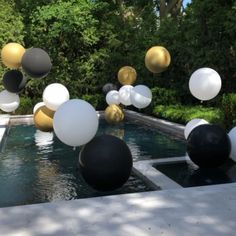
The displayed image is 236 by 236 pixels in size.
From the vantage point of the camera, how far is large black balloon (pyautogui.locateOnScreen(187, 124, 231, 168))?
804cm

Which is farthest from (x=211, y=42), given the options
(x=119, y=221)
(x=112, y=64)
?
(x=119, y=221)

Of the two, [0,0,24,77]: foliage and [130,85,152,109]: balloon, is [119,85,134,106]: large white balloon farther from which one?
[0,0,24,77]: foliage

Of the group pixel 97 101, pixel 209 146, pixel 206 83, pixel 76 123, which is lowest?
pixel 97 101

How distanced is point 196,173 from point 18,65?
16.3 ft

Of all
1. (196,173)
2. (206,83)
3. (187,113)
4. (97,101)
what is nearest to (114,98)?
(187,113)

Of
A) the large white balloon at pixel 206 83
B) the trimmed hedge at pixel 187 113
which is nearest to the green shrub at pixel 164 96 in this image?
the trimmed hedge at pixel 187 113

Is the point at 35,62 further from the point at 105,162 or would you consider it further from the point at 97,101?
the point at 97,101

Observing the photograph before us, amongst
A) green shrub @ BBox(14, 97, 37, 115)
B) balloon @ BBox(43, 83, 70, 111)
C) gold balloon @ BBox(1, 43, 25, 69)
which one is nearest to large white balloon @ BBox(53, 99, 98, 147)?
balloon @ BBox(43, 83, 70, 111)

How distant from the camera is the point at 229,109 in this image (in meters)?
11.8

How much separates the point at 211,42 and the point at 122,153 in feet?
37.0

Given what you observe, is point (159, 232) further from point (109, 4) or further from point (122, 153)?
point (109, 4)

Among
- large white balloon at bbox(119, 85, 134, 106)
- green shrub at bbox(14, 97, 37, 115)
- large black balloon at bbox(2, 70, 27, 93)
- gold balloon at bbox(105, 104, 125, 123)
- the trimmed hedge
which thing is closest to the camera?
large black balloon at bbox(2, 70, 27, 93)

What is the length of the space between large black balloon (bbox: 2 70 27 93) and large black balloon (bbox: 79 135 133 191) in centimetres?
453

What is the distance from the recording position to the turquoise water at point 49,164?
7.50m
